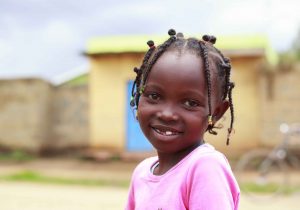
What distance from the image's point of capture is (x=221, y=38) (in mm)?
13641

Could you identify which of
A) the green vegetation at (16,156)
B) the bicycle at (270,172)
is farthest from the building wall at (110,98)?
the bicycle at (270,172)

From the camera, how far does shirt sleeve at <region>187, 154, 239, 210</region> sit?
139cm

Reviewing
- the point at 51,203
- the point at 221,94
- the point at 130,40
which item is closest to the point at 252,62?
the point at 130,40

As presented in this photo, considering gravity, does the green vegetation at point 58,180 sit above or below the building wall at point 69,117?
below

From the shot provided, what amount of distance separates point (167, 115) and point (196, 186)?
0.21 metres

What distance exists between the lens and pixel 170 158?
5.20ft

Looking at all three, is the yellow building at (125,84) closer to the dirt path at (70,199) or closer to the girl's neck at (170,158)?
the dirt path at (70,199)

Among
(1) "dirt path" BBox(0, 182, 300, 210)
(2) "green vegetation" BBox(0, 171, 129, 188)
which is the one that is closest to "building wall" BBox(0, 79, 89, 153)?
(2) "green vegetation" BBox(0, 171, 129, 188)

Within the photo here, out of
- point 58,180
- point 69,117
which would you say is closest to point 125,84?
point 69,117

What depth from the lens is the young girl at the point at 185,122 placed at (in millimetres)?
1423

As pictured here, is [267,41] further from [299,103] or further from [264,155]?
[264,155]

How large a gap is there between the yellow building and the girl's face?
11.5 m

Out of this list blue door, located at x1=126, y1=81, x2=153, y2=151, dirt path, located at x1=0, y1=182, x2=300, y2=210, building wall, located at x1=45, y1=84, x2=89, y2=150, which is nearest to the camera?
dirt path, located at x1=0, y1=182, x2=300, y2=210

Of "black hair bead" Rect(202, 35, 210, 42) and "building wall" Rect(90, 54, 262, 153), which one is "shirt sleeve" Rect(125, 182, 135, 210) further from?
"building wall" Rect(90, 54, 262, 153)
